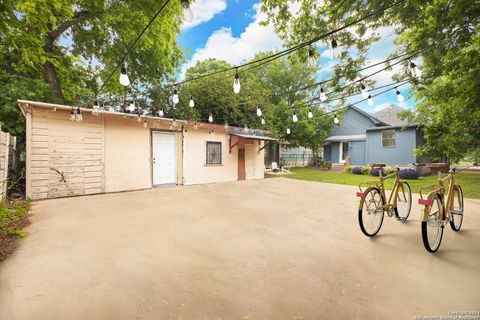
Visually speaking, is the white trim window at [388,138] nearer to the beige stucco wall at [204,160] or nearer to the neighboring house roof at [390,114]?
the neighboring house roof at [390,114]

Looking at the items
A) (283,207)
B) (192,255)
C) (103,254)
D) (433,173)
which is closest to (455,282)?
(192,255)

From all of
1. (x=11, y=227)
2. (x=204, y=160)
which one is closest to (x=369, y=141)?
(x=204, y=160)

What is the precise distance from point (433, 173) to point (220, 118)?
42.2ft

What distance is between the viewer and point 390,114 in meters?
18.7

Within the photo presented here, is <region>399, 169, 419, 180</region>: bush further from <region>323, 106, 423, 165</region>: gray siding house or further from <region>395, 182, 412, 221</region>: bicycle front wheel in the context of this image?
<region>395, 182, 412, 221</region>: bicycle front wheel

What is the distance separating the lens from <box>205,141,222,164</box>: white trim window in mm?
9578

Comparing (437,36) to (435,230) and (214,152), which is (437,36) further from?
(214,152)

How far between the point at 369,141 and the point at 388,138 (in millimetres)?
1220

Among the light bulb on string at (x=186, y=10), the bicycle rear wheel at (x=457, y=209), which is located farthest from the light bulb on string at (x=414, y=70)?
the light bulb on string at (x=186, y=10)

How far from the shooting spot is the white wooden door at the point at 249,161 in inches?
443

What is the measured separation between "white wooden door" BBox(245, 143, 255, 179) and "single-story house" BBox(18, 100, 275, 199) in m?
0.75

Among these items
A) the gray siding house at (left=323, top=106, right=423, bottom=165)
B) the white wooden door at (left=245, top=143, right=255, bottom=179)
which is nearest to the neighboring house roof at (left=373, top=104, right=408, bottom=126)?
the gray siding house at (left=323, top=106, right=423, bottom=165)

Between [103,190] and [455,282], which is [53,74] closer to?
[103,190]

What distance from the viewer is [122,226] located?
3600 millimetres
